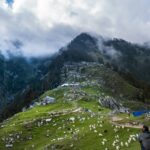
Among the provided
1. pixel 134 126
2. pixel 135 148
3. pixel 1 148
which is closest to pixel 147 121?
pixel 134 126

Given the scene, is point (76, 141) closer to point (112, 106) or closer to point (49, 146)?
point (49, 146)

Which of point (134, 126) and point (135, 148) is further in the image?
point (134, 126)

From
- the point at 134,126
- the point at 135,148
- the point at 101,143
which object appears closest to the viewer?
the point at 135,148

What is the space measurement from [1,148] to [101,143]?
3736cm

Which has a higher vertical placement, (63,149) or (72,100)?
(72,100)

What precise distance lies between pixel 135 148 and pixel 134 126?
58.0ft

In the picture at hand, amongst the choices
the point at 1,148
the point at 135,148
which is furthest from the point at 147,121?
the point at 1,148

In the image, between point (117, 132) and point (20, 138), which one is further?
point (20, 138)

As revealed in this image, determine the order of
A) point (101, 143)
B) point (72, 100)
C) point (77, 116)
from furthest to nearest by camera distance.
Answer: point (72, 100), point (77, 116), point (101, 143)

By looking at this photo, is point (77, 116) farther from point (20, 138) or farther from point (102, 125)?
point (102, 125)

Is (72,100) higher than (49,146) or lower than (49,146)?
higher

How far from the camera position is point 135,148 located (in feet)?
243

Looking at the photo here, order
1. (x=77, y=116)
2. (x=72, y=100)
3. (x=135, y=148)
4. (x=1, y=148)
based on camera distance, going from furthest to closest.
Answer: (x=72, y=100)
(x=77, y=116)
(x=1, y=148)
(x=135, y=148)

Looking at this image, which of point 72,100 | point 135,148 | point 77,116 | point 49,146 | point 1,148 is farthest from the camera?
point 72,100
